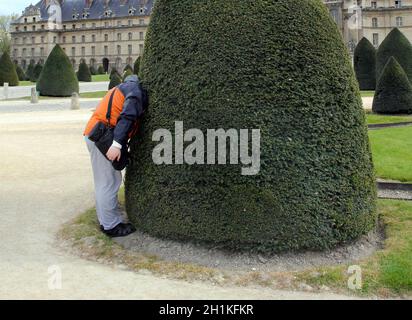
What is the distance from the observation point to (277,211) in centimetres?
328

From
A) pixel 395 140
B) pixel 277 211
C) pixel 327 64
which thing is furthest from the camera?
pixel 395 140

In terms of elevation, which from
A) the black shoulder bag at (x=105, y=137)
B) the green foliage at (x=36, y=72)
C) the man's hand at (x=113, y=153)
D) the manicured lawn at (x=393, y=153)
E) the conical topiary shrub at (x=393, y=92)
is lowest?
the manicured lawn at (x=393, y=153)

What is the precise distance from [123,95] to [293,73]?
1390 millimetres

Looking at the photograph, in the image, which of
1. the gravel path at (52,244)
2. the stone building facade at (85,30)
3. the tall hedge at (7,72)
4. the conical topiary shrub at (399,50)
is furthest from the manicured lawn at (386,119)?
the stone building facade at (85,30)

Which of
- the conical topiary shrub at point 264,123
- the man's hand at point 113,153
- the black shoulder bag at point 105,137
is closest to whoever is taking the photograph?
the conical topiary shrub at point 264,123

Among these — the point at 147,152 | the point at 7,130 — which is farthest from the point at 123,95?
the point at 7,130

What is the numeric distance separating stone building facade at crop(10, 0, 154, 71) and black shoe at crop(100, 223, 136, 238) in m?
72.8

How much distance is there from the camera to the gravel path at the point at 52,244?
289 cm

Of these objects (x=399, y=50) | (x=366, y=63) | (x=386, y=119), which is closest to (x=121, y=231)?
(x=386, y=119)

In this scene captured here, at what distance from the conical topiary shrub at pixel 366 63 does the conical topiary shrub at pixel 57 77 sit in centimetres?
1663

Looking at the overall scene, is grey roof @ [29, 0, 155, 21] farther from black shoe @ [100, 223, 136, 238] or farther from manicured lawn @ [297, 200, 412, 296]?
manicured lawn @ [297, 200, 412, 296]

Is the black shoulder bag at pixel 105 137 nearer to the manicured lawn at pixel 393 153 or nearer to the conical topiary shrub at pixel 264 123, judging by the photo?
the conical topiary shrub at pixel 264 123

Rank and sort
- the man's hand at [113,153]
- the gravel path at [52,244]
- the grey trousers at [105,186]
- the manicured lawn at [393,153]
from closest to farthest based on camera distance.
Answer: the gravel path at [52,244] < the man's hand at [113,153] < the grey trousers at [105,186] < the manicured lawn at [393,153]
